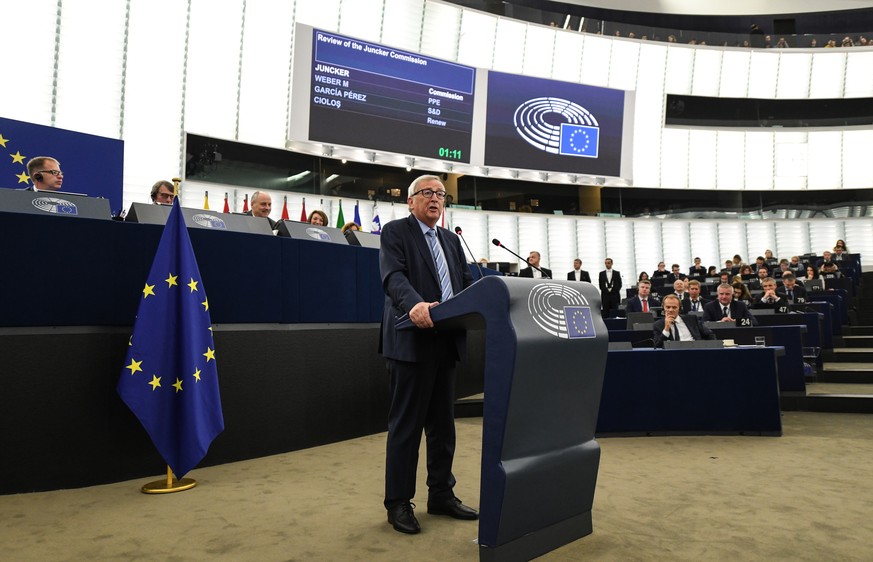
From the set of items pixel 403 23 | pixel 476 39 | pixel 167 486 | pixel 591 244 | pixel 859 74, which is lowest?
pixel 167 486

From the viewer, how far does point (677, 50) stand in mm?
16609

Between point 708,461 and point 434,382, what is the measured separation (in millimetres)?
2172

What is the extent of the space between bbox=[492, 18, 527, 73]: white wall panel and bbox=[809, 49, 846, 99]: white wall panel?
8.80 metres

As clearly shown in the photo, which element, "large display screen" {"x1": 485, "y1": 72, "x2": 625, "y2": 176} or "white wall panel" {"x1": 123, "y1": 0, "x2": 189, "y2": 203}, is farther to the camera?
"large display screen" {"x1": 485, "y1": 72, "x2": 625, "y2": 176}

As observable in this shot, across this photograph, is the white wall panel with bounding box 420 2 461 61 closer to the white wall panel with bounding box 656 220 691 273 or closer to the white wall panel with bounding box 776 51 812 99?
the white wall panel with bounding box 656 220 691 273

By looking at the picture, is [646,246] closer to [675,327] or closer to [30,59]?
[675,327]

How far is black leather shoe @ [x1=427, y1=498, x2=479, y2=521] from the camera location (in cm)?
253

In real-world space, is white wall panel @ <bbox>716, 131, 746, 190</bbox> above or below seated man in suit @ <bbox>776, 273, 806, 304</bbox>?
above

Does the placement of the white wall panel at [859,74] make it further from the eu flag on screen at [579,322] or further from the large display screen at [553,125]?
the eu flag on screen at [579,322]

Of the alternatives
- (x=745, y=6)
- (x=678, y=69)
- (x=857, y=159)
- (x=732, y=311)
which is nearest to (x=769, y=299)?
(x=732, y=311)

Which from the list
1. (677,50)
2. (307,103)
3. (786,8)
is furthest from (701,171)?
(307,103)

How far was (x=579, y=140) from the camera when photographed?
44.6 ft

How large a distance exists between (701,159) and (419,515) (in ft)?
54.3

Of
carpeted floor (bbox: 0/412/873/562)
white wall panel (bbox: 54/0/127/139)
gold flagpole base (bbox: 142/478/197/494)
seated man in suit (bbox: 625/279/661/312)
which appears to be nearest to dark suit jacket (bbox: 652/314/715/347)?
carpeted floor (bbox: 0/412/873/562)
